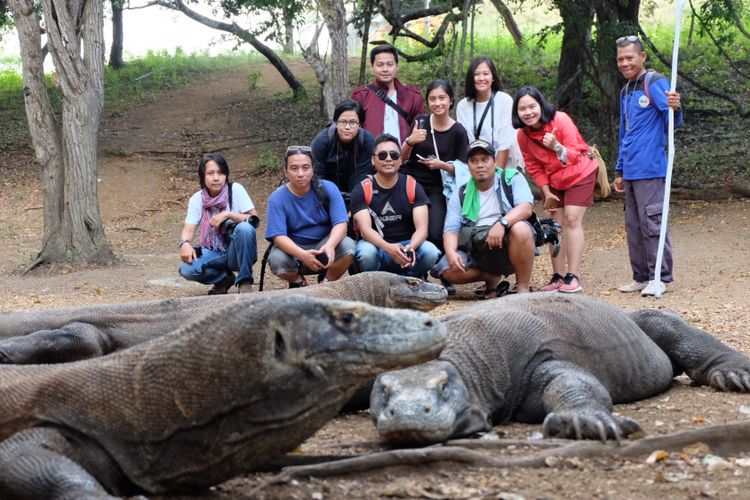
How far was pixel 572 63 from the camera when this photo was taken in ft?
47.6

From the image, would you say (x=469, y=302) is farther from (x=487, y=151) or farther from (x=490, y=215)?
(x=487, y=151)

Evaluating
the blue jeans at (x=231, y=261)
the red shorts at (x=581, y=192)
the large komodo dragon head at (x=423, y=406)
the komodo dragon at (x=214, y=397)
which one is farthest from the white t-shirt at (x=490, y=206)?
the komodo dragon at (x=214, y=397)

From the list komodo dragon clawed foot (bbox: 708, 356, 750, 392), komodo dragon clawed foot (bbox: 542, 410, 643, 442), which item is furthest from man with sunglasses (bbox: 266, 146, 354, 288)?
komodo dragon clawed foot (bbox: 542, 410, 643, 442)

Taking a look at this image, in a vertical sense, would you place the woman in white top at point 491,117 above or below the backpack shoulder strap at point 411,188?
above

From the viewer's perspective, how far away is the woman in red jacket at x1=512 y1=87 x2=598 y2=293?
708cm

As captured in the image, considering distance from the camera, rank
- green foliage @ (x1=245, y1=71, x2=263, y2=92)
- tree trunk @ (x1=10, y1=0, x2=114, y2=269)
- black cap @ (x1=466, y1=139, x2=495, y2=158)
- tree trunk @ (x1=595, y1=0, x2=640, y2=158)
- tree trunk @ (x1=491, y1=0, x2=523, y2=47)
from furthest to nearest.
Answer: green foliage @ (x1=245, y1=71, x2=263, y2=92), tree trunk @ (x1=491, y1=0, x2=523, y2=47), tree trunk @ (x1=595, y1=0, x2=640, y2=158), tree trunk @ (x1=10, y1=0, x2=114, y2=269), black cap @ (x1=466, y1=139, x2=495, y2=158)

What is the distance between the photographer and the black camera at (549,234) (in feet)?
23.4

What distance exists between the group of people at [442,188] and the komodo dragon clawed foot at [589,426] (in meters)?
3.56

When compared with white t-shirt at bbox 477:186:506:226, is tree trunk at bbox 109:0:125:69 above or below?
above

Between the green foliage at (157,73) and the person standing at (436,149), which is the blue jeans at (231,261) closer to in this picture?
the person standing at (436,149)

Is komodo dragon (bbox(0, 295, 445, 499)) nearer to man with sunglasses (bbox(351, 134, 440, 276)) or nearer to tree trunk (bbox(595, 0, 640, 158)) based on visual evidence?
man with sunglasses (bbox(351, 134, 440, 276))

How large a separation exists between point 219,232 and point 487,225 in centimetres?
201

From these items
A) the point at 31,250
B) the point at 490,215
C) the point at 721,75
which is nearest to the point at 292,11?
the point at 31,250

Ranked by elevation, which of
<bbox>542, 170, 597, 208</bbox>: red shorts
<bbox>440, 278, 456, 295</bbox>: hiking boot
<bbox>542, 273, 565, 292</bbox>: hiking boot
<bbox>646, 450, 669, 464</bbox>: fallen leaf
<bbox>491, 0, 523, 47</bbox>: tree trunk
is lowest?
<bbox>440, 278, 456, 295</bbox>: hiking boot
